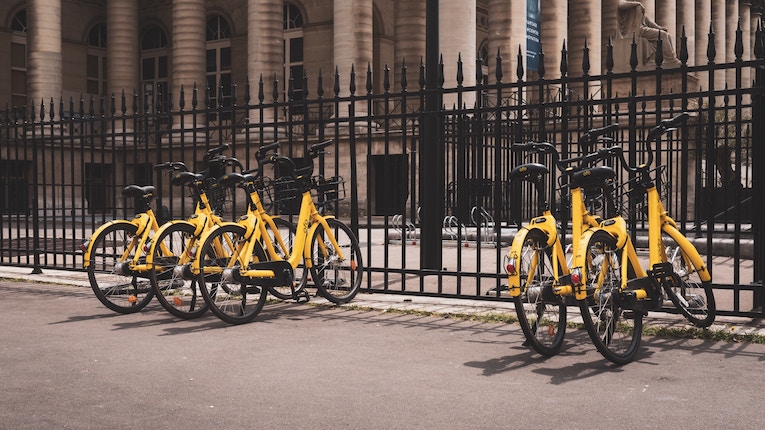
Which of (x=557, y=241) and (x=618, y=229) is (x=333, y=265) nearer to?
(x=557, y=241)

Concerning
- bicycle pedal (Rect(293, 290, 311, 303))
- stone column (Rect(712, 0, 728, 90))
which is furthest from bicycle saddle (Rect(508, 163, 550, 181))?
stone column (Rect(712, 0, 728, 90))

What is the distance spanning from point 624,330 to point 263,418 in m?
2.61

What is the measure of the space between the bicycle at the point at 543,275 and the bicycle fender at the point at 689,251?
0.61 m

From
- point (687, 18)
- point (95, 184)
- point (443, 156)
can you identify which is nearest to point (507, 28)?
point (95, 184)

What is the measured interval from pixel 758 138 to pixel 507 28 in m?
24.0

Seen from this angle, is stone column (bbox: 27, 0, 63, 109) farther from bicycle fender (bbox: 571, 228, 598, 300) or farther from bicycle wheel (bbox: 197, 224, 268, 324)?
bicycle fender (bbox: 571, 228, 598, 300)

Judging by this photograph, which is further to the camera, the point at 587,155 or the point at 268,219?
the point at 268,219

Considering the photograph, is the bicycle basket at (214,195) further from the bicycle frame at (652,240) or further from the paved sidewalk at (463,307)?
the bicycle frame at (652,240)

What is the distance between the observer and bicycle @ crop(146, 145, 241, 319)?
7.10 meters

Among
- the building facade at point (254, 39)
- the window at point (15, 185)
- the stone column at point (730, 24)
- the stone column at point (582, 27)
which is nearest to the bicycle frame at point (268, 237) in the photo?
the window at point (15, 185)

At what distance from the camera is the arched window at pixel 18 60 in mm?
36062

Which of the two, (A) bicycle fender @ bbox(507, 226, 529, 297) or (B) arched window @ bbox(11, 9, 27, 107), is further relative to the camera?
(B) arched window @ bbox(11, 9, 27, 107)

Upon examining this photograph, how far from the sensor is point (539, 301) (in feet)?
17.5

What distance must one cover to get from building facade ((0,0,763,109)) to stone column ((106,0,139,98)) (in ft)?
0.13
